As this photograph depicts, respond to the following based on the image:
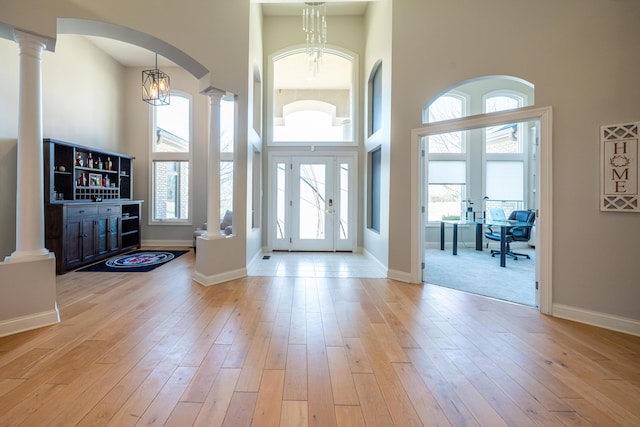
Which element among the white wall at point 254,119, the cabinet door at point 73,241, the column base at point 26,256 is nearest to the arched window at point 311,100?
the white wall at point 254,119

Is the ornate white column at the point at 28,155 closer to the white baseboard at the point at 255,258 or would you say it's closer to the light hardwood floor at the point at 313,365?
the light hardwood floor at the point at 313,365

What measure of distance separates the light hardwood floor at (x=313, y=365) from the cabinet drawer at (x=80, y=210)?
173 centimetres

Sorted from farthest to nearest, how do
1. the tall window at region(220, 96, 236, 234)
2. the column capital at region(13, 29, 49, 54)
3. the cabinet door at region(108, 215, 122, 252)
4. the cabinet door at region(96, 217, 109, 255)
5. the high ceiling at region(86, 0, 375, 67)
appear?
the tall window at region(220, 96, 236, 234) < the high ceiling at region(86, 0, 375, 67) < the cabinet door at region(108, 215, 122, 252) < the cabinet door at region(96, 217, 109, 255) < the column capital at region(13, 29, 49, 54)

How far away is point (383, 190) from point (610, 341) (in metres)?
3.03

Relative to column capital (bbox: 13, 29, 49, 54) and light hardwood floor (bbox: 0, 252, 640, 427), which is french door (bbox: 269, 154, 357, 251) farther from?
column capital (bbox: 13, 29, 49, 54)

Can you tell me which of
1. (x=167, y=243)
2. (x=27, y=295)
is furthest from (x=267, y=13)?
(x=27, y=295)

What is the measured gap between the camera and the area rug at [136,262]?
4.70 metres

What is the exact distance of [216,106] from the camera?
161 inches

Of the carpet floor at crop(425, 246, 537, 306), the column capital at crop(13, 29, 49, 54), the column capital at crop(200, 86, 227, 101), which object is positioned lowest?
the carpet floor at crop(425, 246, 537, 306)

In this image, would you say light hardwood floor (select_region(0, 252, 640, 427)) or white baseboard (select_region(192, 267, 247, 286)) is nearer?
light hardwood floor (select_region(0, 252, 640, 427))

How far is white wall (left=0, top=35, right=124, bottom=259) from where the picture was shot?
4172mm

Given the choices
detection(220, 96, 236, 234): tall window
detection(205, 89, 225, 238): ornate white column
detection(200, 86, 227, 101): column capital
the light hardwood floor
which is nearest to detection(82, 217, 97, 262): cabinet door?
the light hardwood floor

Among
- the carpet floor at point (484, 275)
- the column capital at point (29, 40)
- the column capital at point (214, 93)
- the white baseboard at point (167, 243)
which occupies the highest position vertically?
the column capital at point (214, 93)

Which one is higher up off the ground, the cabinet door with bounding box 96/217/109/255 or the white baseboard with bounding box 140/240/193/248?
the cabinet door with bounding box 96/217/109/255
